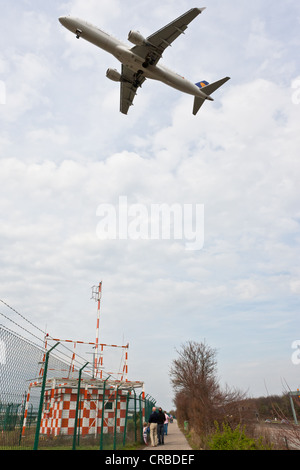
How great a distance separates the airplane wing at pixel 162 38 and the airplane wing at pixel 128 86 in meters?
2.42

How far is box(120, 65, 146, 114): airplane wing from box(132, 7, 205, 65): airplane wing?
242 cm

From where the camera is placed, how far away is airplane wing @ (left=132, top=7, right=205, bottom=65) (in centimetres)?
1777

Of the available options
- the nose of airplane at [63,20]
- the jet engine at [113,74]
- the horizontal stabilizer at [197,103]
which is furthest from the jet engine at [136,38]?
the horizontal stabilizer at [197,103]

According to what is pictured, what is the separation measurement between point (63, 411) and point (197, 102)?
22.6m

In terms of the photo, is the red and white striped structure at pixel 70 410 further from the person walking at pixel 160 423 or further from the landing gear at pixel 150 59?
the landing gear at pixel 150 59

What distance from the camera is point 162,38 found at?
18.8 m

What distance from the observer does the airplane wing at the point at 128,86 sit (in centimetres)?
2205

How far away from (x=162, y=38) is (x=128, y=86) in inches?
187

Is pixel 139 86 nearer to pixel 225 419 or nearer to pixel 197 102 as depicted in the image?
pixel 197 102

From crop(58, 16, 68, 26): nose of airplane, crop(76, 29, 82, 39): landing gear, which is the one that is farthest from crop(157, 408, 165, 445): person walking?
crop(58, 16, 68, 26): nose of airplane

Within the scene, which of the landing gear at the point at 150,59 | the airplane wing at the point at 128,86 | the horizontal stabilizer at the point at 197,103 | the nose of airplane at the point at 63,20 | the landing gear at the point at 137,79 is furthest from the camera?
the horizontal stabilizer at the point at 197,103

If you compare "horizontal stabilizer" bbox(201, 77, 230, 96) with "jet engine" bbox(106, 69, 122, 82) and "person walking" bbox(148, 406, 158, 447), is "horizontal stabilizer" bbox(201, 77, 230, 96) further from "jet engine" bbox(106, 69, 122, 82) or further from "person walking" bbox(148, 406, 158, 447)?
"person walking" bbox(148, 406, 158, 447)
